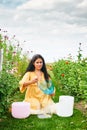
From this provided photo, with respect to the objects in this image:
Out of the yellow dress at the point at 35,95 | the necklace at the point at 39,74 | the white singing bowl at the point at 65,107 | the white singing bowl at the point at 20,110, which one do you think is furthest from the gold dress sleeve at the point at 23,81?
the white singing bowl at the point at 65,107

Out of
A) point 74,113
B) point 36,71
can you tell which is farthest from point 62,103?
point 36,71

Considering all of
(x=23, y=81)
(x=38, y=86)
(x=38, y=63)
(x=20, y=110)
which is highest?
(x=38, y=63)

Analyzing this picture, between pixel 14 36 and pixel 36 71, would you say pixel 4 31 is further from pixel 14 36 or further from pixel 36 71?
pixel 36 71

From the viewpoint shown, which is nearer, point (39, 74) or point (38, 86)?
point (38, 86)

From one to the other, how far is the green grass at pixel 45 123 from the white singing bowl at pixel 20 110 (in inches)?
3.3

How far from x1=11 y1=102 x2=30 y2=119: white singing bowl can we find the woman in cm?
36

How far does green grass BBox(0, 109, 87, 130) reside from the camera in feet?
19.4

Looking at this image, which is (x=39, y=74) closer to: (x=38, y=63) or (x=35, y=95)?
(x=38, y=63)

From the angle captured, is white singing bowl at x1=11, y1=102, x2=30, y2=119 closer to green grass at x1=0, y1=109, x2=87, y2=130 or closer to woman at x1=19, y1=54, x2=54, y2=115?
green grass at x1=0, y1=109, x2=87, y2=130

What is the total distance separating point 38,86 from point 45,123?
3.42 ft

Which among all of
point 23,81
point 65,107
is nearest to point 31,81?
point 23,81

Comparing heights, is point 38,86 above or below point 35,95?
above

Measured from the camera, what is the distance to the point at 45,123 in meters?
6.14

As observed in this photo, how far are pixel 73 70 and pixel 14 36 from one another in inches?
134
